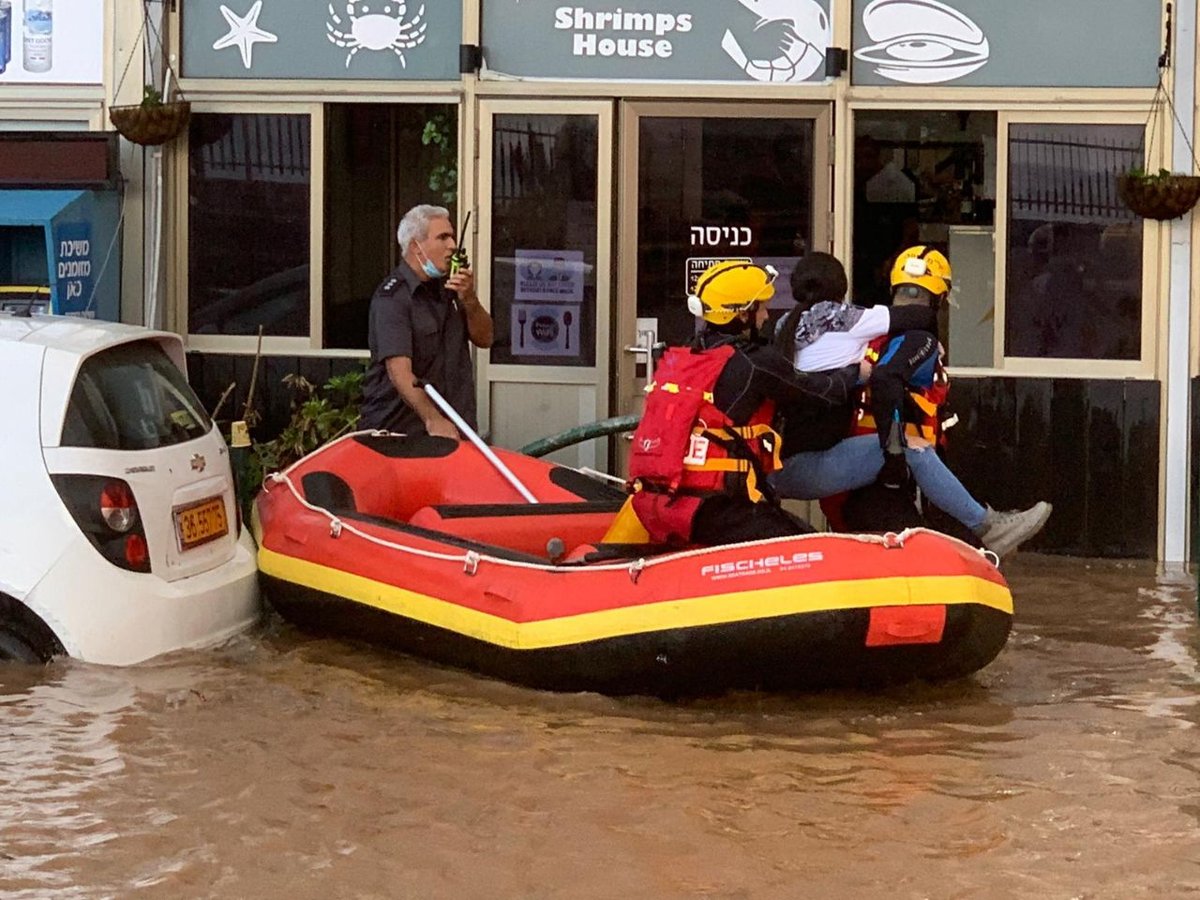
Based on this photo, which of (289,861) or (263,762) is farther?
(263,762)

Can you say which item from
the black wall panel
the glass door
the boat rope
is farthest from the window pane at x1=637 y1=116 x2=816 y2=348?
the boat rope

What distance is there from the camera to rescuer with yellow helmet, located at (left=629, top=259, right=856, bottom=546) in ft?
23.5

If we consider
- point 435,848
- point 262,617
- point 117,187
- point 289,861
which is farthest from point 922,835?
point 117,187

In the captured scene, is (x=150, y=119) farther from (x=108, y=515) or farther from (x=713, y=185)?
(x=108, y=515)

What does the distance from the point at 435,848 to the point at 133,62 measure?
6.44 metres

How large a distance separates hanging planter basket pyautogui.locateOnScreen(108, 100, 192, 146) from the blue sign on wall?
20.5 inches

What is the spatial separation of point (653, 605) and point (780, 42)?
14.4 feet

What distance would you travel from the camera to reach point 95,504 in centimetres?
703

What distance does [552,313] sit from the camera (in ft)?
35.1

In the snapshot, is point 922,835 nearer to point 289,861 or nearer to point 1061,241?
point 289,861

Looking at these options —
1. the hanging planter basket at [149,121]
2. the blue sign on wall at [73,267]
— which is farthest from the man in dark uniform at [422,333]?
the blue sign on wall at [73,267]

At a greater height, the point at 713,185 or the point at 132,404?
the point at 713,185

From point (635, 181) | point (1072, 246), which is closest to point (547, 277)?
point (635, 181)

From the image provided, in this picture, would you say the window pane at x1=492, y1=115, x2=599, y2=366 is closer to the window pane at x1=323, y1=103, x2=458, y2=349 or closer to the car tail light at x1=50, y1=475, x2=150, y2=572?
the window pane at x1=323, y1=103, x2=458, y2=349
